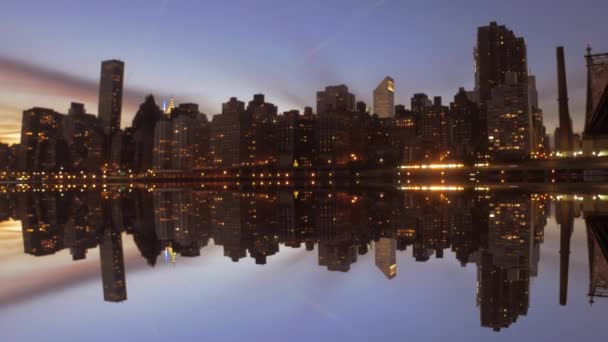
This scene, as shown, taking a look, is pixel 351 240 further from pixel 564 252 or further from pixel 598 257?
pixel 598 257

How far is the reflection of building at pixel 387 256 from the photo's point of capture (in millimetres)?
10695

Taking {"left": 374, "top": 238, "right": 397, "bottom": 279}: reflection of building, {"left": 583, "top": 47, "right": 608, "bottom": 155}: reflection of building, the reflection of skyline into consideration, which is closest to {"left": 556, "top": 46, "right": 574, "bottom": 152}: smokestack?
{"left": 583, "top": 47, "right": 608, "bottom": 155}: reflection of building

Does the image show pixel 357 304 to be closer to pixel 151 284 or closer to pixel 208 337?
pixel 208 337

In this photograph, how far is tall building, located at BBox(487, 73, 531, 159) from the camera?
18525cm

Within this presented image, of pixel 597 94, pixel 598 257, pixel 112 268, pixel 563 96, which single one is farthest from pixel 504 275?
pixel 563 96

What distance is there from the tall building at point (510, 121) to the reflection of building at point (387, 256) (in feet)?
584

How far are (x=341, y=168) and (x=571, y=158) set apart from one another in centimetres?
9208

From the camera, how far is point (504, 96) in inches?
7554

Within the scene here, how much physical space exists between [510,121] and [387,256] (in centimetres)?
19238

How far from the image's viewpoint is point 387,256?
1277 cm

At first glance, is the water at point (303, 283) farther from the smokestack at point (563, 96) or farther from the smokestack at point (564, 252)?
the smokestack at point (563, 96)

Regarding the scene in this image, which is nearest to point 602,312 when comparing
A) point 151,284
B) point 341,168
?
point 151,284

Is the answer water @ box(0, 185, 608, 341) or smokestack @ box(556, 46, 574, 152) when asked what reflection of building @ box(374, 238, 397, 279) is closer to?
water @ box(0, 185, 608, 341)

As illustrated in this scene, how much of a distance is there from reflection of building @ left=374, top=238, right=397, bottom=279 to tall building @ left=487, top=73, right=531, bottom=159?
584 feet
